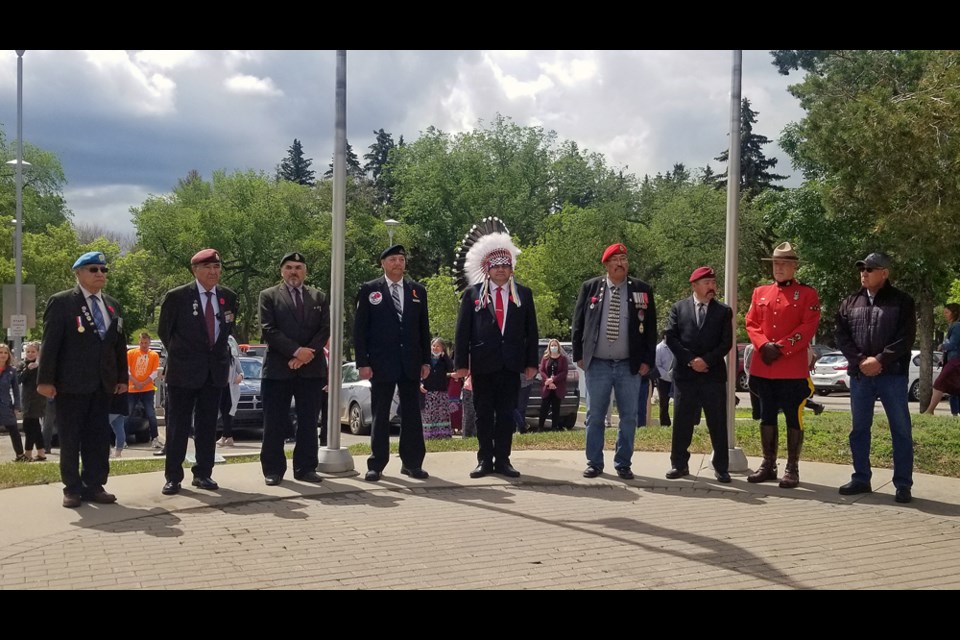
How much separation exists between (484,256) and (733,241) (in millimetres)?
2399

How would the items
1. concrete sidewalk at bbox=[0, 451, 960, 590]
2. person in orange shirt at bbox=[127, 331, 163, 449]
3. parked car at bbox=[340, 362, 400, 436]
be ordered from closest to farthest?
Result: concrete sidewalk at bbox=[0, 451, 960, 590], person in orange shirt at bbox=[127, 331, 163, 449], parked car at bbox=[340, 362, 400, 436]

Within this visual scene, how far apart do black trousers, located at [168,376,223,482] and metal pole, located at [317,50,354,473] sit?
1066mm

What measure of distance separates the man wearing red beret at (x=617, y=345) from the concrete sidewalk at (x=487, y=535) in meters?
0.33

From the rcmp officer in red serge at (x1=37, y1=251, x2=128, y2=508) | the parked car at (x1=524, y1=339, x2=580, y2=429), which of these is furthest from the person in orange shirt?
the parked car at (x1=524, y1=339, x2=580, y2=429)

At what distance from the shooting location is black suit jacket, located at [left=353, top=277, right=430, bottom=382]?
8328 millimetres

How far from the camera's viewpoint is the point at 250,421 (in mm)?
17266

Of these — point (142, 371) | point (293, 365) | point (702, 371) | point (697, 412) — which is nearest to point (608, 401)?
point (697, 412)

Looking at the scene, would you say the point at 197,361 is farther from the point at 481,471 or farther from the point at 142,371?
the point at 142,371

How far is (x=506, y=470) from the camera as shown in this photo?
337 inches

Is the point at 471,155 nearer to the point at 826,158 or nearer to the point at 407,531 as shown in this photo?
the point at 826,158

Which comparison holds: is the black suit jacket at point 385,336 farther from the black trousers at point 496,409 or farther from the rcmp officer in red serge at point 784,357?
the rcmp officer in red serge at point 784,357

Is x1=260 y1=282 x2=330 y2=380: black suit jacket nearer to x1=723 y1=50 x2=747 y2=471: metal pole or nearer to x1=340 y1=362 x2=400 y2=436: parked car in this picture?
x1=723 y1=50 x2=747 y2=471: metal pole

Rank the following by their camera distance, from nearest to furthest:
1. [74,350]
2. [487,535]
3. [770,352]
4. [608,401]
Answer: [487,535]
[74,350]
[770,352]
[608,401]

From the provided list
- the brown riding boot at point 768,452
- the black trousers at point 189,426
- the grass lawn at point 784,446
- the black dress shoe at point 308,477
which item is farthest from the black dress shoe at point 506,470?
the black trousers at point 189,426
